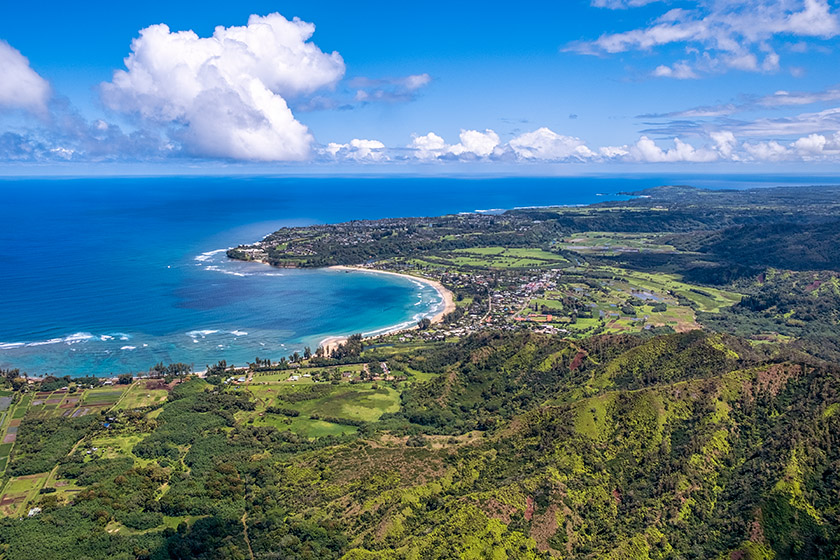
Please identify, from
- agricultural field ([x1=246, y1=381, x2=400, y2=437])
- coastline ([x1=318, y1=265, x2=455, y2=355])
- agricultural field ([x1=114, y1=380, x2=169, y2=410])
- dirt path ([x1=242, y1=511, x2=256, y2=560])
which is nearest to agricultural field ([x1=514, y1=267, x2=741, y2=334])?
coastline ([x1=318, y1=265, x2=455, y2=355])

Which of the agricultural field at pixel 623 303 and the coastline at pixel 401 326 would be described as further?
the agricultural field at pixel 623 303

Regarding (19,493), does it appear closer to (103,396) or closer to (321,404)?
(103,396)

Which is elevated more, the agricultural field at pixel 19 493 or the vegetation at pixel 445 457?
the vegetation at pixel 445 457

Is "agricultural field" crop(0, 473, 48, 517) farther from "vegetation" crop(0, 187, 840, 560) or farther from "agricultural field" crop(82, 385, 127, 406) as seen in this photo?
"agricultural field" crop(82, 385, 127, 406)

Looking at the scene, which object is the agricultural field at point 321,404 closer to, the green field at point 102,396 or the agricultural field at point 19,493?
the green field at point 102,396

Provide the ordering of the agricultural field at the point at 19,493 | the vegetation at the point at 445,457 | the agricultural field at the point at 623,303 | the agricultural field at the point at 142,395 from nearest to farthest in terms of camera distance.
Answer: the vegetation at the point at 445,457
the agricultural field at the point at 19,493
the agricultural field at the point at 142,395
the agricultural field at the point at 623,303

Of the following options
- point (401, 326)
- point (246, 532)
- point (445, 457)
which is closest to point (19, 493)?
point (246, 532)

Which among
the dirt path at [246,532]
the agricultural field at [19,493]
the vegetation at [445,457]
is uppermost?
the vegetation at [445,457]

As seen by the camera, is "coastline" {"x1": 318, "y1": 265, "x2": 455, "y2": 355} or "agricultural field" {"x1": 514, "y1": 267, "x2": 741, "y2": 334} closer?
"coastline" {"x1": 318, "y1": 265, "x2": 455, "y2": 355}

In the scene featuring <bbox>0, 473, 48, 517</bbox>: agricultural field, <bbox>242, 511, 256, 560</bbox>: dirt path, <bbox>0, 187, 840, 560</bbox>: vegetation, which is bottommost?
<bbox>242, 511, 256, 560</bbox>: dirt path

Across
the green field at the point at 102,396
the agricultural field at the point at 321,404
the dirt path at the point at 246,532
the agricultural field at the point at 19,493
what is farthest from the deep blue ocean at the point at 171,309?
the dirt path at the point at 246,532

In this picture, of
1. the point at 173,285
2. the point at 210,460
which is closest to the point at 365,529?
the point at 210,460

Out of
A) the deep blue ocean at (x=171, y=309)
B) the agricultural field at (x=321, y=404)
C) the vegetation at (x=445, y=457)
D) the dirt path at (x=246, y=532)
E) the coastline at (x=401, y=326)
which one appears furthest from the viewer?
the coastline at (x=401, y=326)

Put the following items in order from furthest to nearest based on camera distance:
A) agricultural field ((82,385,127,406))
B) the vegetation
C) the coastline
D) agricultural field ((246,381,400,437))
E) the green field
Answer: the coastline
the green field
agricultural field ((82,385,127,406))
agricultural field ((246,381,400,437))
the vegetation
